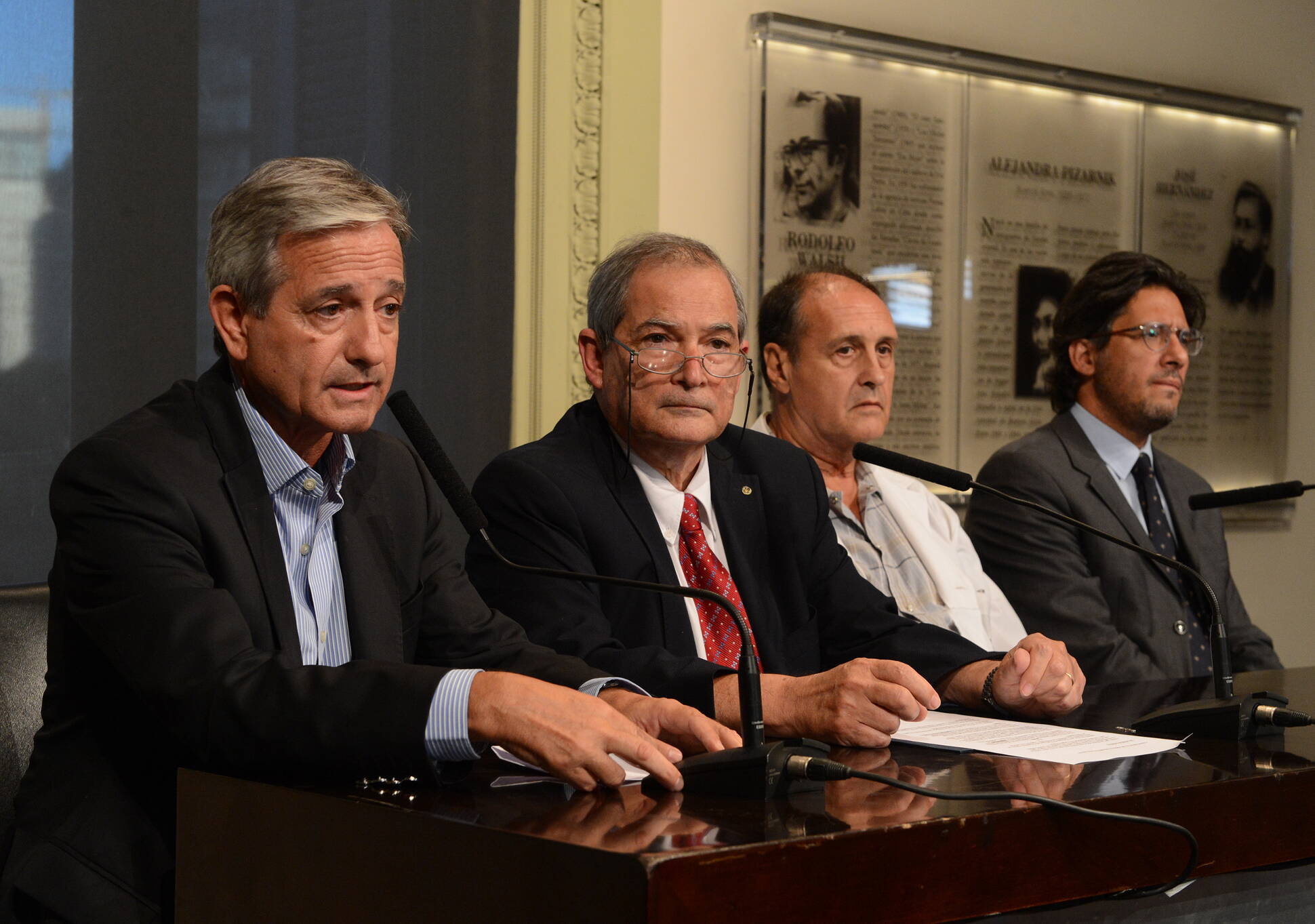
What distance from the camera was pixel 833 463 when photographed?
3039 mm

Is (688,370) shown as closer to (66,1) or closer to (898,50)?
(66,1)

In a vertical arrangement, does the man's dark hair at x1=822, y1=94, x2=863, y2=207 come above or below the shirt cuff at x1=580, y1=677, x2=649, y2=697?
above

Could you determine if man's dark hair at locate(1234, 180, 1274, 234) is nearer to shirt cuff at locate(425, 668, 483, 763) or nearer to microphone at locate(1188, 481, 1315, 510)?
microphone at locate(1188, 481, 1315, 510)

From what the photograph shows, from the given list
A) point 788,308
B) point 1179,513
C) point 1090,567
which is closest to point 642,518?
point 788,308

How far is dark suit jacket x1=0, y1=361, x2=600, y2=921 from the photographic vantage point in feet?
4.50

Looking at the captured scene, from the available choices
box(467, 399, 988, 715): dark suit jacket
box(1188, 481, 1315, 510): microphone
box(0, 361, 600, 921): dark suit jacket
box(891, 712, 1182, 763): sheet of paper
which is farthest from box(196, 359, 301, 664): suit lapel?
box(1188, 481, 1315, 510): microphone

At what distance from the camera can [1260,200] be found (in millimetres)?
4707

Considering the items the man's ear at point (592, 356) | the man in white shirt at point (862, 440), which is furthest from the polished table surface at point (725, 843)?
the man in white shirt at point (862, 440)

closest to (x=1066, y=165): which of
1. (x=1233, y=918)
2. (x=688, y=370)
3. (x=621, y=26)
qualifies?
(x=621, y=26)

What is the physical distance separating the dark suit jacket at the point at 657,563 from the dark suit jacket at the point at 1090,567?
74cm

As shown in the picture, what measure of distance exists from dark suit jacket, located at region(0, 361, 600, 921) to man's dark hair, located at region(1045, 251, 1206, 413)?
2.02 m

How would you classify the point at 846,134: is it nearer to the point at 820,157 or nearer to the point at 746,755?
the point at 820,157

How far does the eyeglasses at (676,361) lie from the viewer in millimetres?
2279

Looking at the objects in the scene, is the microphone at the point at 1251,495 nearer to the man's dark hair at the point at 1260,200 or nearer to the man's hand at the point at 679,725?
the man's hand at the point at 679,725
